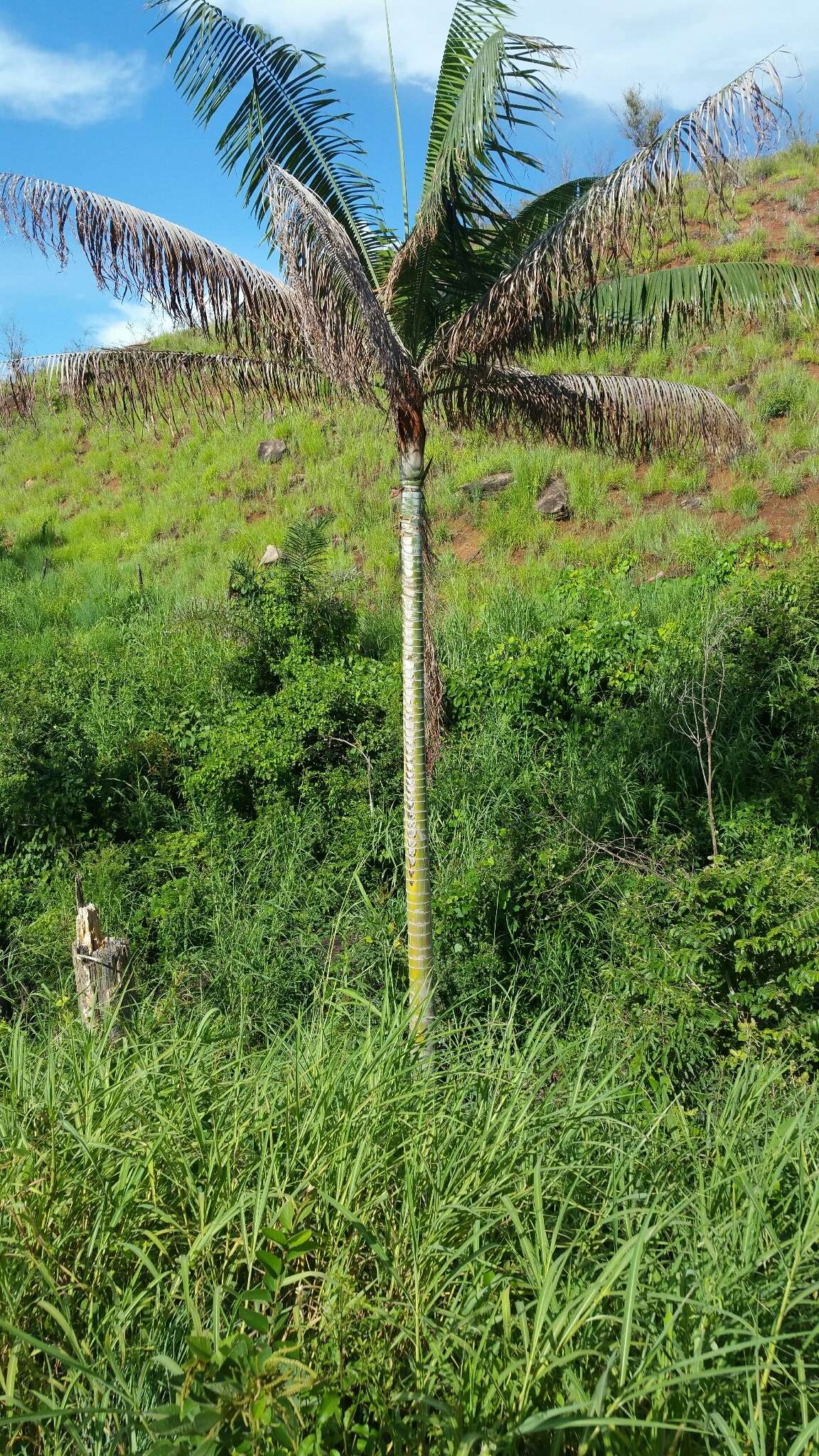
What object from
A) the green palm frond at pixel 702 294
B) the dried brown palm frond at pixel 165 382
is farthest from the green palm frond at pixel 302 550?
the green palm frond at pixel 702 294

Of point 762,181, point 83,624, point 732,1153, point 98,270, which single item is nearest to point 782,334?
point 762,181

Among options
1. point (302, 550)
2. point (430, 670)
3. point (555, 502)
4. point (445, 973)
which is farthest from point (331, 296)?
point (555, 502)

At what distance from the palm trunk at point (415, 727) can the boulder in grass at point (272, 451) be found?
13.1 m

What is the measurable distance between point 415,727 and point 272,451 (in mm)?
13697

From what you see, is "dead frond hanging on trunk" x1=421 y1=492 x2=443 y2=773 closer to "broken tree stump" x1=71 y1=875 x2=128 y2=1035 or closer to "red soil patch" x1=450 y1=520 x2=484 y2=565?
"broken tree stump" x1=71 y1=875 x2=128 y2=1035

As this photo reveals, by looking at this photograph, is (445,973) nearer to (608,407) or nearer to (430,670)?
(430,670)

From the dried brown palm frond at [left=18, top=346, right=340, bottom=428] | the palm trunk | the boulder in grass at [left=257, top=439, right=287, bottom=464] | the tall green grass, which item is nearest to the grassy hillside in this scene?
the tall green grass

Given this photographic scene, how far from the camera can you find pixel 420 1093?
305 cm

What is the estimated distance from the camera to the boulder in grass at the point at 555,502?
12.8 m

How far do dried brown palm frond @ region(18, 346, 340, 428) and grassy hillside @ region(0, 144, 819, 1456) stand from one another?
59cm

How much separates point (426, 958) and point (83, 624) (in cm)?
970

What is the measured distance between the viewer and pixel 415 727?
5023 millimetres

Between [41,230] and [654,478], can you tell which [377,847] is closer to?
[41,230]

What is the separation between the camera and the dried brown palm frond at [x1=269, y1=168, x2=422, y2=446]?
4.30 meters
